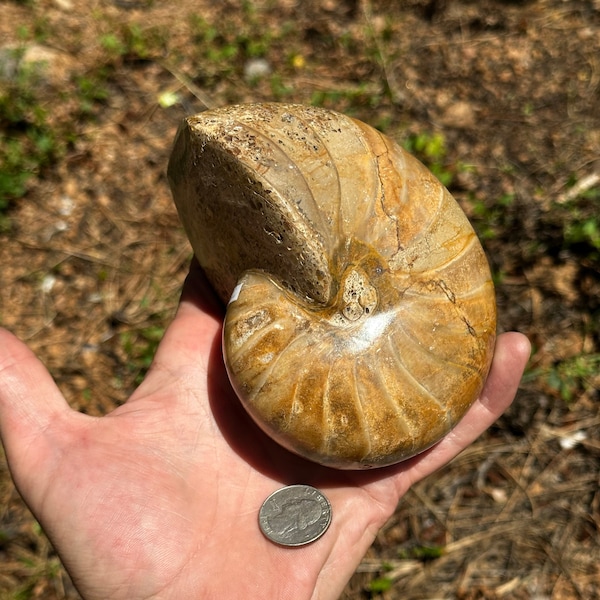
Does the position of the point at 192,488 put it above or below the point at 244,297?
below

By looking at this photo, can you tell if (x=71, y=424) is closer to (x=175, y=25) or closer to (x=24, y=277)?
(x=24, y=277)

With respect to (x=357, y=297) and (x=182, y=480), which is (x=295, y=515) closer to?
(x=182, y=480)

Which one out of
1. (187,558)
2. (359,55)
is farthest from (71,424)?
(359,55)

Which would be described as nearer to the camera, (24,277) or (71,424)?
(71,424)

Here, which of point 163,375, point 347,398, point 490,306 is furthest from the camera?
point 163,375

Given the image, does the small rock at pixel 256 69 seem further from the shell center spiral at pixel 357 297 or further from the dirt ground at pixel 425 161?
the shell center spiral at pixel 357 297

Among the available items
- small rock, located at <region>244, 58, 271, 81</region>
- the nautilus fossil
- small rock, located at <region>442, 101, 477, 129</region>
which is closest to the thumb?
the nautilus fossil

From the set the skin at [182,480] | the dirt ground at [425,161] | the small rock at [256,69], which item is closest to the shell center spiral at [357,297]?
the skin at [182,480]
